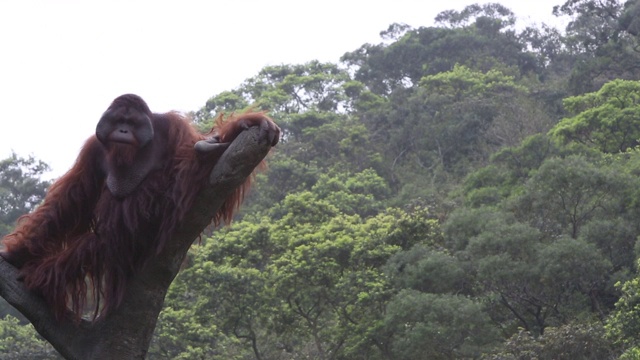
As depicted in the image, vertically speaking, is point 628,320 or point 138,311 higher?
point 628,320

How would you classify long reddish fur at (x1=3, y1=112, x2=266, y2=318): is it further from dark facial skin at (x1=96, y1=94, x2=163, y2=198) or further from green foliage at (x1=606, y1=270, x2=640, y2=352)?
green foliage at (x1=606, y1=270, x2=640, y2=352)

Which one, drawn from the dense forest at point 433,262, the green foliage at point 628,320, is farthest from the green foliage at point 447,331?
the green foliage at point 628,320

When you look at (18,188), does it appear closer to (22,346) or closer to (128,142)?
(22,346)

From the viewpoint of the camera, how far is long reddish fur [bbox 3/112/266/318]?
3.02 m

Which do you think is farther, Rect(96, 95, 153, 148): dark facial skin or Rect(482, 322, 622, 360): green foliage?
Rect(482, 322, 622, 360): green foliage

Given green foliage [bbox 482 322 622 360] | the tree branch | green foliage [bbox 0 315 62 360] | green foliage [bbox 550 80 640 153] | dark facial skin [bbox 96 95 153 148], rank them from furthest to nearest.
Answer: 1. green foliage [bbox 550 80 640 153]
2. green foliage [bbox 0 315 62 360]
3. green foliage [bbox 482 322 622 360]
4. dark facial skin [bbox 96 95 153 148]
5. the tree branch

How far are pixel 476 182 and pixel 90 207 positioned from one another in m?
19.7

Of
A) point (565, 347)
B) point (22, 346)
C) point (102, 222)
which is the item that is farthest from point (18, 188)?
point (102, 222)

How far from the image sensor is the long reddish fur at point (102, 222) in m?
3.02

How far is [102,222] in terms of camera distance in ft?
10.3

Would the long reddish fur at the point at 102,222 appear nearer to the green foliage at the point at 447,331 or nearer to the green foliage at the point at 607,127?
the green foliage at the point at 447,331

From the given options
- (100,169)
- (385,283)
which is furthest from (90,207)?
(385,283)

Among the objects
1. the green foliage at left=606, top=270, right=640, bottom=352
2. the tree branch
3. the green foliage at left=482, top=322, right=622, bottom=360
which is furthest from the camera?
the green foliage at left=482, top=322, right=622, bottom=360

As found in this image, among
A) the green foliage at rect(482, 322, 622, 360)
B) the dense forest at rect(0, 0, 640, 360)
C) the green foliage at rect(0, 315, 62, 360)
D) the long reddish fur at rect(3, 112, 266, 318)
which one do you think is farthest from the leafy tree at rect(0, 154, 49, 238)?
the long reddish fur at rect(3, 112, 266, 318)
